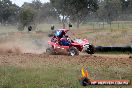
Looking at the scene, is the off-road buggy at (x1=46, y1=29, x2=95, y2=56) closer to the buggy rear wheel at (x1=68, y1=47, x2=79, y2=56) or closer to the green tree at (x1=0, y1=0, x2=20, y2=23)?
the buggy rear wheel at (x1=68, y1=47, x2=79, y2=56)

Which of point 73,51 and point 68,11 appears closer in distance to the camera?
point 73,51

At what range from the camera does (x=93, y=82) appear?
9.57 m

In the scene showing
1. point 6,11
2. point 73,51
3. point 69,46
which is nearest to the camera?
point 73,51

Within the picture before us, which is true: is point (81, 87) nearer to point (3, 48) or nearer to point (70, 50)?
point (70, 50)

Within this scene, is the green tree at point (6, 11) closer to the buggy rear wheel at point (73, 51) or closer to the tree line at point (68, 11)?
the tree line at point (68, 11)

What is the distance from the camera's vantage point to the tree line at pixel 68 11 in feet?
219

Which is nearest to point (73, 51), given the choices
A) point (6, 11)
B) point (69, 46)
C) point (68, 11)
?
point (69, 46)

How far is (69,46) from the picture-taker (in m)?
21.9

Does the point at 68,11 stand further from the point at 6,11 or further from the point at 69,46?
the point at 69,46

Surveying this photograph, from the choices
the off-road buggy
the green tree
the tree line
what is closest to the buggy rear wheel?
the off-road buggy

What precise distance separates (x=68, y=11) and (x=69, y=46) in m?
49.8

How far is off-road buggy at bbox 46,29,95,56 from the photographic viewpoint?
21.5 m

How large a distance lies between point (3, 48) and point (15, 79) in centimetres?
1360

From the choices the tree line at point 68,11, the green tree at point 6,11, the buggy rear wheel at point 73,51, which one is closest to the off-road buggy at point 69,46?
the buggy rear wheel at point 73,51
